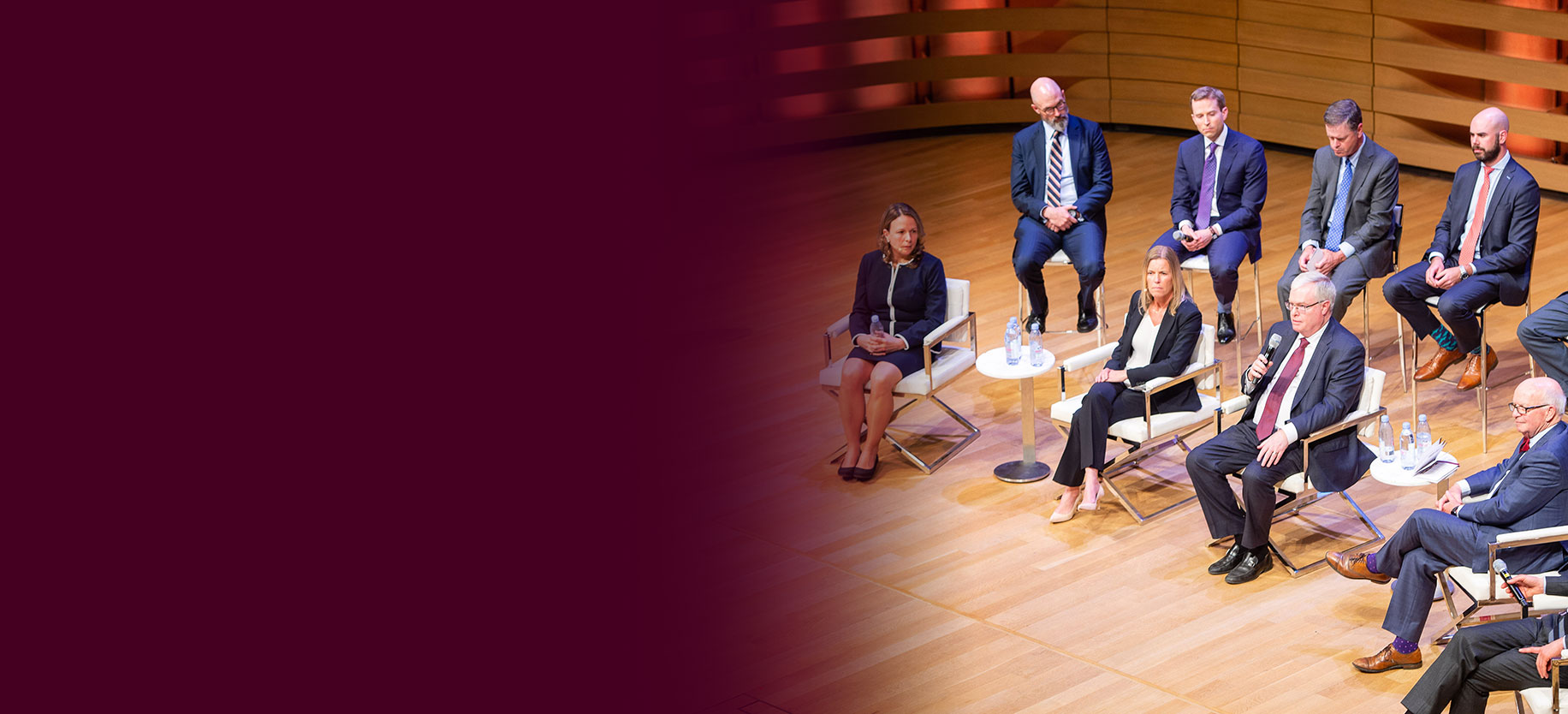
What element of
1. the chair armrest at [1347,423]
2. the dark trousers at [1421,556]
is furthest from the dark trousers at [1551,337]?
the dark trousers at [1421,556]

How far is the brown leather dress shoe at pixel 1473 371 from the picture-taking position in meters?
6.52

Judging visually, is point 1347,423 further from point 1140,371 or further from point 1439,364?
point 1439,364

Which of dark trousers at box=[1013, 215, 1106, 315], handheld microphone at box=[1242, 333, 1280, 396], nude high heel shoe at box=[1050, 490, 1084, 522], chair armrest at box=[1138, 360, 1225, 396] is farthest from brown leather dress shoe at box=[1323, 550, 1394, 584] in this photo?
dark trousers at box=[1013, 215, 1106, 315]

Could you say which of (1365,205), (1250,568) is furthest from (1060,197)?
(1250,568)

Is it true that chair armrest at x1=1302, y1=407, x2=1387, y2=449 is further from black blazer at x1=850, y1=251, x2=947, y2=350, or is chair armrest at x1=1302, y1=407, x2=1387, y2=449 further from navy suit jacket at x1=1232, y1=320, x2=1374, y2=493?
black blazer at x1=850, y1=251, x2=947, y2=350

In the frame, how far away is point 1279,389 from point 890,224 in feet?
5.84

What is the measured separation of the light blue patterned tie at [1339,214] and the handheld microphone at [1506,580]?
268 centimetres

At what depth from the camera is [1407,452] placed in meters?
4.92

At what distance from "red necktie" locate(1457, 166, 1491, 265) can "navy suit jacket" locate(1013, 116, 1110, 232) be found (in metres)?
1.76

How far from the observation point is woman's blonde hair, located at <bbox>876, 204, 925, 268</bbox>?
623 centimetres

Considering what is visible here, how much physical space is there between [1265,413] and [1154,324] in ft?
2.33

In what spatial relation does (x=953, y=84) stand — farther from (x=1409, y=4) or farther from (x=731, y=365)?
(x=731, y=365)

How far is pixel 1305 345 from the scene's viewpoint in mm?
5172

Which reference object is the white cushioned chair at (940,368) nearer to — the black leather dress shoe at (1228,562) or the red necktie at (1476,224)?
the black leather dress shoe at (1228,562)
